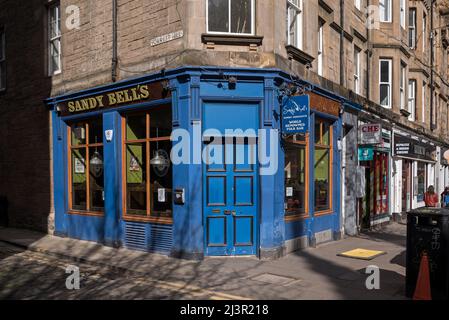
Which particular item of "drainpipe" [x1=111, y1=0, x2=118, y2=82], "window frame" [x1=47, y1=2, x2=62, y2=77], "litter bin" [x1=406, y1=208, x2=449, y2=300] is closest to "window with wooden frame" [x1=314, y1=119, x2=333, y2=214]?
"litter bin" [x1=406, y1=208, x2=449, y2=300]

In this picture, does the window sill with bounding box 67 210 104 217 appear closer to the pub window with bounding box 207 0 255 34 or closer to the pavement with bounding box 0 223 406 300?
Result: the pavement with bounding box 0 223 406 300

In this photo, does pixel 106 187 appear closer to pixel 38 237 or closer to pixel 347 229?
pixel 38 237

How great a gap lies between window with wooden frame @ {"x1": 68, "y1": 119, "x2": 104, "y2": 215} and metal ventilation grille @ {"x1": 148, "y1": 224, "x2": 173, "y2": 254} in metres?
2.34

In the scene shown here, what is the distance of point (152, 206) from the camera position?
10.8 meters

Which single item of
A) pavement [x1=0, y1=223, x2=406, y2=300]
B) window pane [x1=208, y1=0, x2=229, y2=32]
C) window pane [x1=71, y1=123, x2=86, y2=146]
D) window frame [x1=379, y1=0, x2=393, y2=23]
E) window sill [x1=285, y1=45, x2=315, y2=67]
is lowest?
pavement [x1=0, y1=223, x2=406, y2=300]

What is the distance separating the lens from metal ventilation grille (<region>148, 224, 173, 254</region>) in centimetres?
1011

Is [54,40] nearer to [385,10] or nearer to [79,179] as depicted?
[79,179]

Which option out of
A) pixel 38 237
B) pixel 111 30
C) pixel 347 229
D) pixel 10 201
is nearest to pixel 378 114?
pixel 347 229

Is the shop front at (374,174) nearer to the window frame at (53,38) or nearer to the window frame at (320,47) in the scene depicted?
the window frame at (320,47)

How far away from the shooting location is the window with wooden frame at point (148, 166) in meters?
10.5

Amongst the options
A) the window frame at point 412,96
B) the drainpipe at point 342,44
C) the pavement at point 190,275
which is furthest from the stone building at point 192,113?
the window frame at point 412,96

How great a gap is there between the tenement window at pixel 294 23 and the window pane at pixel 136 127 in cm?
434

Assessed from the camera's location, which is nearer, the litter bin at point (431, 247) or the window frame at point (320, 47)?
the litter bin at point (431, 247)

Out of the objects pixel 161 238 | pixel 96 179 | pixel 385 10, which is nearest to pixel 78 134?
pixel 96 179
